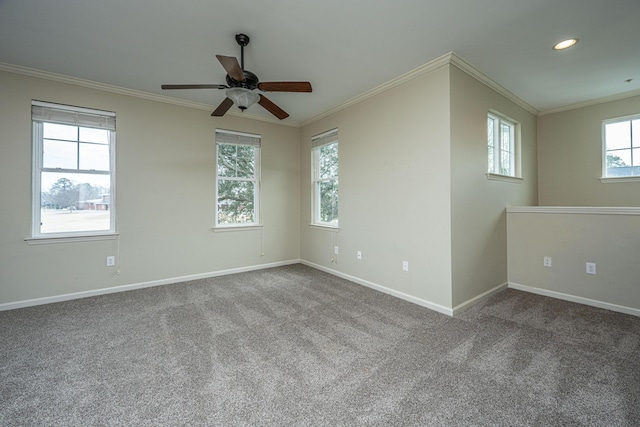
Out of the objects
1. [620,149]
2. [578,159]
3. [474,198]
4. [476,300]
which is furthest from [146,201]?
[620,149]

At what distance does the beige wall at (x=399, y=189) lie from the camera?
2838mm

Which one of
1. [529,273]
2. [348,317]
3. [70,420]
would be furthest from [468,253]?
[70,420]

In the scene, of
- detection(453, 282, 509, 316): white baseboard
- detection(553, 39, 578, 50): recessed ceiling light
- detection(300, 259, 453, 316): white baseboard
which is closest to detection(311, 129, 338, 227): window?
detection(300, 259, 453, 316): white baseboard

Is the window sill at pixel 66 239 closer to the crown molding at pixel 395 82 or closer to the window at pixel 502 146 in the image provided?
the crown molding at pixel 395 82

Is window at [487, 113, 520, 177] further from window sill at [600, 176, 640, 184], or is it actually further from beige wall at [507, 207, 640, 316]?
window sill at [600, 176, 640, 184]

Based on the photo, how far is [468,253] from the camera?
9.83 feet

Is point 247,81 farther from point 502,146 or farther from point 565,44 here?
point 502,146

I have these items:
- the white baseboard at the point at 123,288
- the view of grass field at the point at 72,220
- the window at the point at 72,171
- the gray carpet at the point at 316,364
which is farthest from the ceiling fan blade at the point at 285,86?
the white baseboard at the point at 123,288

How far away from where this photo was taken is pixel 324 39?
2.46 meters

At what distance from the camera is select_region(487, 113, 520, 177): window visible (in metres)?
3.53

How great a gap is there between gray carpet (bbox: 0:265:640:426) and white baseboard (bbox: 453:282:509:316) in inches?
2.9

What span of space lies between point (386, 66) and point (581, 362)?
3090 millimetres

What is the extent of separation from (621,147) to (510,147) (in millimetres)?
1477

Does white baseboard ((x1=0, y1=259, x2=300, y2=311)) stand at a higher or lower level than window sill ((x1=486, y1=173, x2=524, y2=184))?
lower
